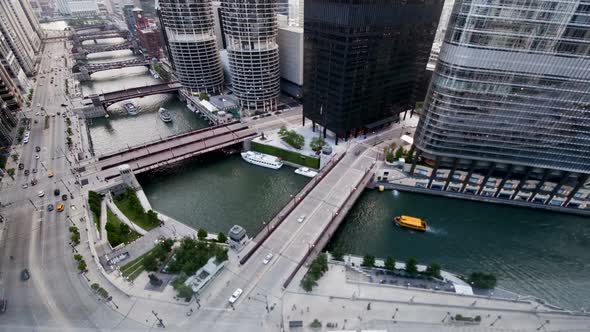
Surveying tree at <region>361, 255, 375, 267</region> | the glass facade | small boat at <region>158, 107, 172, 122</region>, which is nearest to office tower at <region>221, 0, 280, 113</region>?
small boat at <region>158, 107, 172, 122</region>

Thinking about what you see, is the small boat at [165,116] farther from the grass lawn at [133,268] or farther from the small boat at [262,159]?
the grass lawn at [133,268]

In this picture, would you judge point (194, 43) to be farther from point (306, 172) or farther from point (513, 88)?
point (513, 88)

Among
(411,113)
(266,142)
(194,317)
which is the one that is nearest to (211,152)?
(266,142)

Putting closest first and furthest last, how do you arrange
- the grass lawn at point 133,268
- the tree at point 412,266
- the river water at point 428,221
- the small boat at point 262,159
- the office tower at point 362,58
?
1. the tree at point 412,266
2. the grass lawn at point 133,268
3. the river water at point 428,221
4. the office tower at point 362,58
5. the small boat at point 262,159

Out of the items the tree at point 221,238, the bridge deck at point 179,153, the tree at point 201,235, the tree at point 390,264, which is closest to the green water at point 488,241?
the tree at point 390,264

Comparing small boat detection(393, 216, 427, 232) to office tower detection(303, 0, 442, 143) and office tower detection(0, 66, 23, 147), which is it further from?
office tower detection(0, 66, 23, 147)

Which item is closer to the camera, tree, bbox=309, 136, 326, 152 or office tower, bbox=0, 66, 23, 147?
tree, bbox=309, 136, 326, 152

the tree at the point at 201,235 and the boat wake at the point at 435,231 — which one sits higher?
the tree at the point at 201,235
